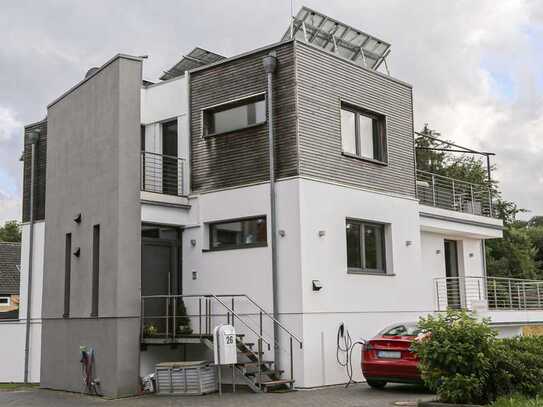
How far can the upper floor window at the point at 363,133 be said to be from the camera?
1672cm

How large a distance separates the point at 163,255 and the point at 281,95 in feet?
15.1

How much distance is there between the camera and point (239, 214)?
15.9m

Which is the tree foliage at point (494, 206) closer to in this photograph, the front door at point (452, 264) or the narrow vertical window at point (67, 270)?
the front door at point (452, 264)

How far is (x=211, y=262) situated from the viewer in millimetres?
16328

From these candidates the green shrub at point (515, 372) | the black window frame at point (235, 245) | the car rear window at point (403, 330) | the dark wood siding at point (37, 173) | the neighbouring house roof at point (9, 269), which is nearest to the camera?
the green shrub at point (515, 372)

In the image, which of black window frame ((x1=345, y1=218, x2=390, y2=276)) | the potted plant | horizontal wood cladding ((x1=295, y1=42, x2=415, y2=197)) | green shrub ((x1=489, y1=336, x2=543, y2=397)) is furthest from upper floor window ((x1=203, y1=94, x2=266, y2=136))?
green shrub ((x1=489, y1=336, x2=543, y2=397))

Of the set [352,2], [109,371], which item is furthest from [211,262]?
[352,2]

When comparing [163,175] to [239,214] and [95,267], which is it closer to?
[239,214]

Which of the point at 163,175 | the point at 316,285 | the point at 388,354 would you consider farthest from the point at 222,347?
the point at 163,175

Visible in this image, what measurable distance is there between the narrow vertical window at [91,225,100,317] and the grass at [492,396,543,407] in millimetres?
8450

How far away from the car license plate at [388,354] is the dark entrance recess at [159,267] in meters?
5.08

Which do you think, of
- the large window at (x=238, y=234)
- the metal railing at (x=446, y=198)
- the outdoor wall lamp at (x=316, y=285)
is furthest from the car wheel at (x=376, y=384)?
the metal railing at (x=446, y=198)

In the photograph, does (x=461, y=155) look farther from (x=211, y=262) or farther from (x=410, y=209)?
(x=211, y=262)

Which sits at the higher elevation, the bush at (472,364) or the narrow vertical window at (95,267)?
the narrow vertical window at (95,267)
